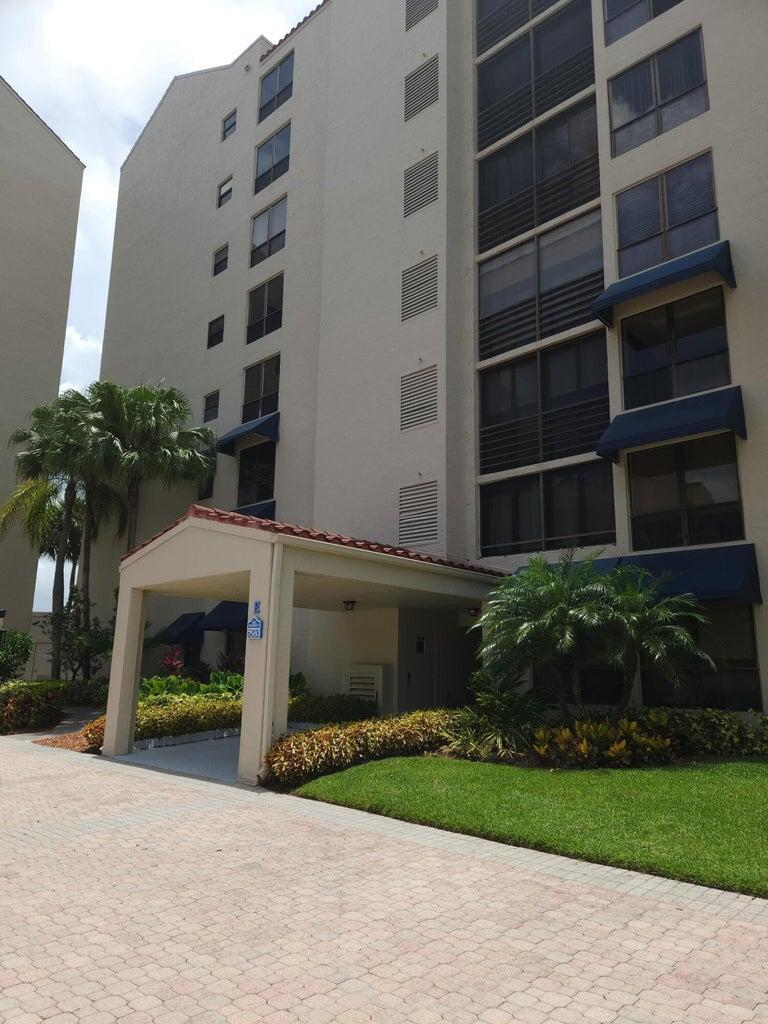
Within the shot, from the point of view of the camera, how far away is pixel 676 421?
13547mm

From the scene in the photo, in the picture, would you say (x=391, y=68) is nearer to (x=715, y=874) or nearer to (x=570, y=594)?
(x=570, y=594)

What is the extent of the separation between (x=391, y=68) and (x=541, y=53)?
5.33m

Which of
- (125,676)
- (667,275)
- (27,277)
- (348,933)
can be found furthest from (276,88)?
(348,933)

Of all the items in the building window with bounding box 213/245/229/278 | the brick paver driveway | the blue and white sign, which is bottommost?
the brick paver driveway

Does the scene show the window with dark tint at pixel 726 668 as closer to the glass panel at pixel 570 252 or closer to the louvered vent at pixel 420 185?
the glass panel at pixel 570 252

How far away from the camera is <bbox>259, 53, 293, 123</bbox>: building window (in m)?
27.1

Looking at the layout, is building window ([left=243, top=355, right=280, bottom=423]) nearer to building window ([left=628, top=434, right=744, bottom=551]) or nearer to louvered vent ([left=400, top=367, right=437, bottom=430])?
louvered vent ([left=400, top=367, right=437, bottom=430])

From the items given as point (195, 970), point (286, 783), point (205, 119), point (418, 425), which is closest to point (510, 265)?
point (418, 425)

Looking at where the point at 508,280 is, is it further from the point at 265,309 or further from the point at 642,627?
the point at 265,309

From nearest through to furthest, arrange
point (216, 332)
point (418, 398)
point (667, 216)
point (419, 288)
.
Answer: point (667, 216), point (418, 398), point (419, 288), point (216, 332)

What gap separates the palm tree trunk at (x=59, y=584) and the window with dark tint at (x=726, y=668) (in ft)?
64.2

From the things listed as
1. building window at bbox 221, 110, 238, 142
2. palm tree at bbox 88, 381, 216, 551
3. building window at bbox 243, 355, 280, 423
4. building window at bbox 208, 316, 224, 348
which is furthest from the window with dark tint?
building window at bbox 221, 110, 238, 142

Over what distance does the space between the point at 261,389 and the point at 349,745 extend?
16.0m

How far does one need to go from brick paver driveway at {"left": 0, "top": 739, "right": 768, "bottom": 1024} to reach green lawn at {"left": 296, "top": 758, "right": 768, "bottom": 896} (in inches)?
10.8
